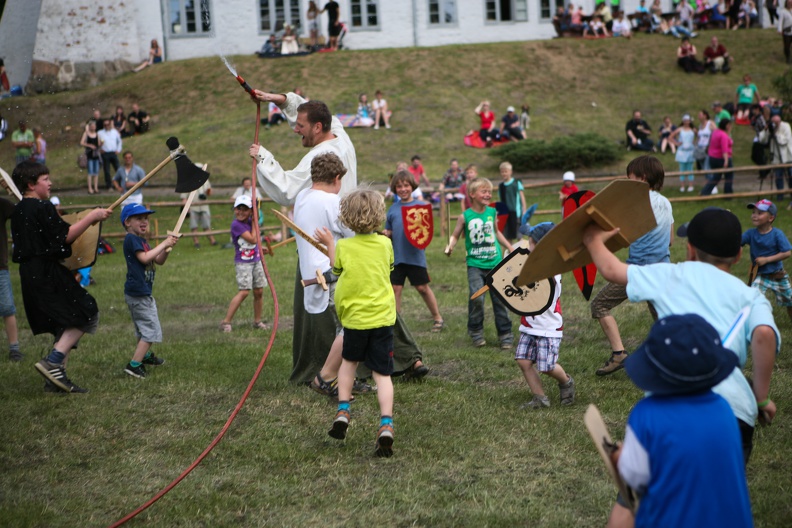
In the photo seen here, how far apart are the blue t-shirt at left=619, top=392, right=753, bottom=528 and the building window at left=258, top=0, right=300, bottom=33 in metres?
34.7

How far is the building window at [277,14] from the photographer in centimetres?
3553

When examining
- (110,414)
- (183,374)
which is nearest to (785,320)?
(183,374)

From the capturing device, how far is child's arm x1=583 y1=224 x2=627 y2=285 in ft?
11.4

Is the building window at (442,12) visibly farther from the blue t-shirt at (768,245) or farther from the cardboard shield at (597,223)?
the cardboard shield at (597,223)

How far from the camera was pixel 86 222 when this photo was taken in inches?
263

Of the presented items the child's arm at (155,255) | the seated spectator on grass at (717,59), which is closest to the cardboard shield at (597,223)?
the child's arm at (155,255)

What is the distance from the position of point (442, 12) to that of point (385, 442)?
3416 centimetres

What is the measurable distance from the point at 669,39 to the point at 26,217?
33502 millimetres

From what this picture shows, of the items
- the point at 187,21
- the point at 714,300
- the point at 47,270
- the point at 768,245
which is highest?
the point at 187,21

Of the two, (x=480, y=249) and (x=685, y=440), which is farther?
(x=480, y=249)

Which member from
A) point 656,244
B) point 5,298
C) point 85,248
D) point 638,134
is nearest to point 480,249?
point 656,244

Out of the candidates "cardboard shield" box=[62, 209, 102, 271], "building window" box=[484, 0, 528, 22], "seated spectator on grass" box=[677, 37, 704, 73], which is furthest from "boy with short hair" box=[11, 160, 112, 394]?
"building window" box=[484, 0, 528, 22]

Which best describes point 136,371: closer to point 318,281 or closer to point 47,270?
point 47,270

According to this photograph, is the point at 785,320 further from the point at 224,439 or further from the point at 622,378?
the point at 224,439
